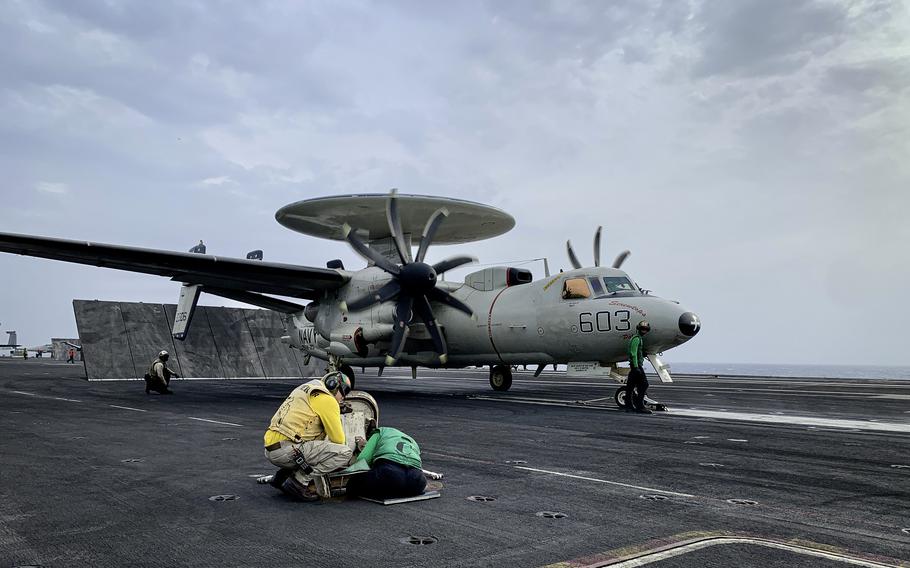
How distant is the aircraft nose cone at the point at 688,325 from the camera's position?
17203 millimetres


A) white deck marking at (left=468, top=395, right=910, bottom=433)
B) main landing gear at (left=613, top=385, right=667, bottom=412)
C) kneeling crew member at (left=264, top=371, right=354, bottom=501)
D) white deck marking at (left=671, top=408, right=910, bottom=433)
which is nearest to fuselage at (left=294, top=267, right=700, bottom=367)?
main landing gear at (left=613, top=385, right=667, bottom=412)

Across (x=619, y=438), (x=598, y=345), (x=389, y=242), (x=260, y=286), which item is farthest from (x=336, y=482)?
(x=389, y=242)

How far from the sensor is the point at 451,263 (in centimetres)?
2272

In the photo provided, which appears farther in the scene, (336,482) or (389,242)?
(389,242)

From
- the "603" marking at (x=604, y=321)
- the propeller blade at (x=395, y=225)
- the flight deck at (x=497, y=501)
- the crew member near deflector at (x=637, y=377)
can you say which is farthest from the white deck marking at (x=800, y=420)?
the propeller blade at (x=395, y=225)

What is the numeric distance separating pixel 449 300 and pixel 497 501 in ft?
51.0

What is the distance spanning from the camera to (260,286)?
24.5m

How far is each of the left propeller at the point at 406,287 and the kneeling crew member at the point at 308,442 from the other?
14.5m

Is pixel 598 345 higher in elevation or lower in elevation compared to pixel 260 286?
lower

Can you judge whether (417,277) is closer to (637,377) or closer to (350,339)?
(350,339)

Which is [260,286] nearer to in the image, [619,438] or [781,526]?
[619,438]

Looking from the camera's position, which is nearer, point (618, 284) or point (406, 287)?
point (618, 284)

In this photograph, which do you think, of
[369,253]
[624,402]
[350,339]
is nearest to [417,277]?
[369,253]

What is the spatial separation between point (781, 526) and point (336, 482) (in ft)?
14.6
